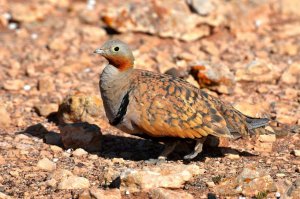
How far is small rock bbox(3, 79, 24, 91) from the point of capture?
9503mm

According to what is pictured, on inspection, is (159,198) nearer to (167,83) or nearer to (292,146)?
(167,83)

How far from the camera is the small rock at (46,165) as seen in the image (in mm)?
6930

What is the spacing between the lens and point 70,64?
10359mm

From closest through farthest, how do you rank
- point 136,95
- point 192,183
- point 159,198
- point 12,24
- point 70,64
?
A: point 159,198, point 192,183, point 136,95, point 70,64, point 12,24

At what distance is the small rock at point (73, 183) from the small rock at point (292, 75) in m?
4.45

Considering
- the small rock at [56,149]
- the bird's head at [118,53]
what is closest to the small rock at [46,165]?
the small rock at [56,149]

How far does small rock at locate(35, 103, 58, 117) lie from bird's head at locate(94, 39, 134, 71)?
1.96 m

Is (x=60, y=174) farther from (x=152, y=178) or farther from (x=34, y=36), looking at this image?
(x=34, y=36)

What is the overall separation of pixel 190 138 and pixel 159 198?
102cm

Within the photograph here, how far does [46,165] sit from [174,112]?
1555 millimetres

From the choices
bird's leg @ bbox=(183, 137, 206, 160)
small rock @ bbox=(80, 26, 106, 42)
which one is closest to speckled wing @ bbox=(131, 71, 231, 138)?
bird's leg @ bbox=(183, 137, 206, 160)

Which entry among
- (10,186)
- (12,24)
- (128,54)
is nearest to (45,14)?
(12,24)

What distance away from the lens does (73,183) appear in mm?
6387

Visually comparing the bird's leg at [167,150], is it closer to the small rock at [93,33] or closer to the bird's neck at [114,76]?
the bird's neck at [114,76]
